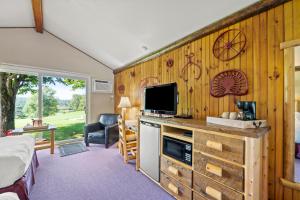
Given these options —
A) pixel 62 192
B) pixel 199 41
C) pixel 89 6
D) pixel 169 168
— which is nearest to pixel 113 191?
pixel 62 192

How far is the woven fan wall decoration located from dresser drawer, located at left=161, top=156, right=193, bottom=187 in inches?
45.0

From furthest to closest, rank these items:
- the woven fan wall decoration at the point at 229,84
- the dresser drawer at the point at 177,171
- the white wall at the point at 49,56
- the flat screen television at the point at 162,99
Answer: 1. the white wall at the point at 49,56
2. the flat screen television at the point at 162,99
3. the woven fan wall decoration at the point at 229,84
4. the dresser drawer at the point at 177,171

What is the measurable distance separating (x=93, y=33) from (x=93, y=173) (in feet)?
10.1

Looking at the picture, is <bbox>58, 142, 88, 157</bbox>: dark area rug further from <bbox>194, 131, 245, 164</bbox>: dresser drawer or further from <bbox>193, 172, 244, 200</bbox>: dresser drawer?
<bbox>194, 131, 245, 164</bbox>: dresser drawer

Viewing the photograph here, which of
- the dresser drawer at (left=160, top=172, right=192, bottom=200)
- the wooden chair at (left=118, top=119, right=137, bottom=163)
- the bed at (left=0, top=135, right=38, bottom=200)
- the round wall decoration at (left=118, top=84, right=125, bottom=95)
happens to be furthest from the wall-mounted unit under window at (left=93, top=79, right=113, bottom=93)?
the dresser drawer at (left=160, top=172, right=192, bottom=200)

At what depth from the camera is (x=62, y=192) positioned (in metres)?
2.17

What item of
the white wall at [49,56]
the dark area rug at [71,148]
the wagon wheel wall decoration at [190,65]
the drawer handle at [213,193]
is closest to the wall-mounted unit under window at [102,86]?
the white wall at [49,56]

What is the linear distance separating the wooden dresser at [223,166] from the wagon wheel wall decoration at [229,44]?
1073 mm

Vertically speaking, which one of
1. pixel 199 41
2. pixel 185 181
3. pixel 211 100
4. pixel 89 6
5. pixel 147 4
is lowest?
pixel 185 181

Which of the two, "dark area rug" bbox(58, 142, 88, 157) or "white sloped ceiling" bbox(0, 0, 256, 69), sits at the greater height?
"white sloped ceiling" bbox(0, 0, 256, 69)

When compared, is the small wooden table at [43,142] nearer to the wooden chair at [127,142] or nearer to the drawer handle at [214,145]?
the wooden chair at [127,142]

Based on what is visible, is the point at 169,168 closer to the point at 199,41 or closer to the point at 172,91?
the point at 172,91

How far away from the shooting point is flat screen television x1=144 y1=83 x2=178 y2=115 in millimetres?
2399

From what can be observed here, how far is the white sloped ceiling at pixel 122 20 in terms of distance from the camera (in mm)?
2205
